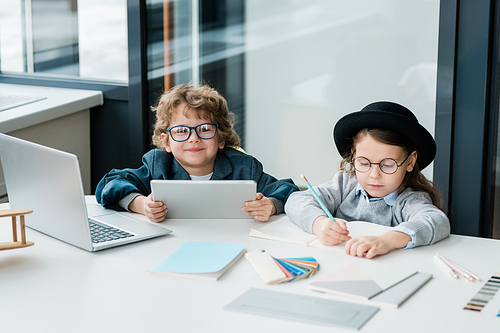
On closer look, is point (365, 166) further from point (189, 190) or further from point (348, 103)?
point (348, 103)

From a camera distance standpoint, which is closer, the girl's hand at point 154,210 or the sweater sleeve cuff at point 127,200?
the girl's hand at point 154,210

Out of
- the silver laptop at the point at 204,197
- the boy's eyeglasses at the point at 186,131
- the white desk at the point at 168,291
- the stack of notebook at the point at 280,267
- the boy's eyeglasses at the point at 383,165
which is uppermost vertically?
the boy's eyeglasses at the point at 186,131

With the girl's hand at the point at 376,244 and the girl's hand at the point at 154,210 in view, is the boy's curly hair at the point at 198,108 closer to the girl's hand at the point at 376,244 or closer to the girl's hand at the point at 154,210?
the girl's hand at the point at 154,210

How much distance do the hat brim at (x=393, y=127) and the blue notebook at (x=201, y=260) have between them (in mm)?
509

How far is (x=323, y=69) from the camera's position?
2348 millimetres

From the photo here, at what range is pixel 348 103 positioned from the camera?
7.63 feet

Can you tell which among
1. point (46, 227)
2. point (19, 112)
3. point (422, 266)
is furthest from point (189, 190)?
point (19, 112)

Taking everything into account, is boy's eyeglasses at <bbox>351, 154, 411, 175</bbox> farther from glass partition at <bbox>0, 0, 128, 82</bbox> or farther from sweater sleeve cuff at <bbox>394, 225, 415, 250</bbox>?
glass partition at <bbox>0, 0, 128, 82</bbox>

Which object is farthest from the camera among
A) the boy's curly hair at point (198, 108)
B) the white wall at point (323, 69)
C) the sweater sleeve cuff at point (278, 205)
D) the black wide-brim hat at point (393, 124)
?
the white wall at point (323, 69)

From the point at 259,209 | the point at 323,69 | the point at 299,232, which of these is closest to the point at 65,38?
Result: the point at 323,69

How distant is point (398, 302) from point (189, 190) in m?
0.67

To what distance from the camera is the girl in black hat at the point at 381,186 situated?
4.25 ft

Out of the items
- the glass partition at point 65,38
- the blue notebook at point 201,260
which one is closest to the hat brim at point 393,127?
the blue notebook at point 201,260

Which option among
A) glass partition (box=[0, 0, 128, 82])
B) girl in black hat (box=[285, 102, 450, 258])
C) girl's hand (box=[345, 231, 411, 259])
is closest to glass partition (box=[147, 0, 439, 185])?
glass partition (box=[0, 0, 128, 82])
